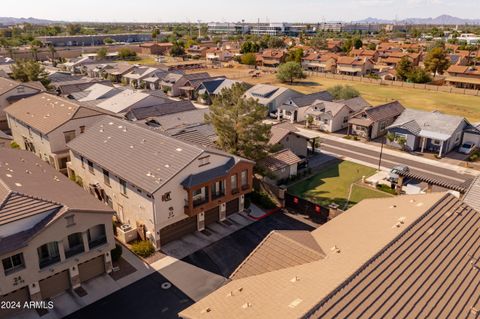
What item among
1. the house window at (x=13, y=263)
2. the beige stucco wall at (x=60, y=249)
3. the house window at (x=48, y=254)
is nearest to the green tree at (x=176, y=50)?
the beige stucco wall at (x=60, y=249)

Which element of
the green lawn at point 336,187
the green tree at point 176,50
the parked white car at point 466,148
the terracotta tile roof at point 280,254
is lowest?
the green lawn at point 336,187

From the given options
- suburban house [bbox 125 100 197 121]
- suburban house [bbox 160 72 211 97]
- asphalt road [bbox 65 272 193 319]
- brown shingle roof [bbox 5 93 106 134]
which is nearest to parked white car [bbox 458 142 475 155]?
suburban house [bbox 125 100 197 121]

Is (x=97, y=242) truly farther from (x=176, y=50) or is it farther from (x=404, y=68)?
(x=176, y=50)

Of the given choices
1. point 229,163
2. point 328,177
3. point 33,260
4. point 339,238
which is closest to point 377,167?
point 328,177

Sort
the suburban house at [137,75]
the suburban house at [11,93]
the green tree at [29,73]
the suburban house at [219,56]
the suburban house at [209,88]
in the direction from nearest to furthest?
the suburban house at [11,93], the green tree at [29,73], the suburban house at [209,88], the suburban house at [137,75], the suburban house at [219,56]

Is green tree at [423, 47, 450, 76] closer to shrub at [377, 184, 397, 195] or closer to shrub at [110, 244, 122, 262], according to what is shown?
shrub at [377, 184, 397, 195]

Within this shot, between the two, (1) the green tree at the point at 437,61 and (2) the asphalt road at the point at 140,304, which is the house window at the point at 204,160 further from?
(1) the green tree at the point at 437,61
